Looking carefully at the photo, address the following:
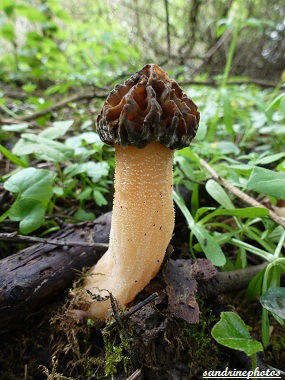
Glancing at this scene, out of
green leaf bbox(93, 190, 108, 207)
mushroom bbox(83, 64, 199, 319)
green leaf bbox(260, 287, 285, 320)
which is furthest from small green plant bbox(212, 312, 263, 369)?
green leaf bbox(93, 190, 108, 207)

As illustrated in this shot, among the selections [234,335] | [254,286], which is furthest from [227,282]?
[234,335]

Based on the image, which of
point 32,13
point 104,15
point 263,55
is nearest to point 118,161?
point 32,13

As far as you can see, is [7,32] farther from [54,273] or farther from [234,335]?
[234,335]

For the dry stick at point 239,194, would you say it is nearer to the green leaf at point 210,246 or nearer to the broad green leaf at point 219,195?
the broad green leaf at point 219,195

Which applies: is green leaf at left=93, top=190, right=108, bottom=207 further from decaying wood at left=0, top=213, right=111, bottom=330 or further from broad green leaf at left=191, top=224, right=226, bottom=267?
broad green leaf at left=191, top=224, right=226, bottom=267

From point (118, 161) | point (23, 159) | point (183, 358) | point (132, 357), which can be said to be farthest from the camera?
point (23, 159)

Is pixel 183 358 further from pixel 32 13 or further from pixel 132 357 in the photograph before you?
pixel 32 13
